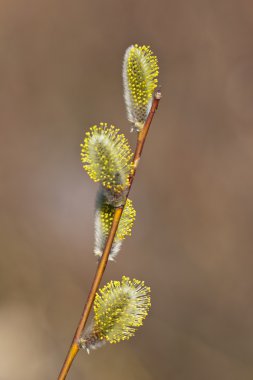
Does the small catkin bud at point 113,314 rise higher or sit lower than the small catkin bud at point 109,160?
lower

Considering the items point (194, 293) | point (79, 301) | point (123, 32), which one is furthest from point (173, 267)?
point (123, 32)

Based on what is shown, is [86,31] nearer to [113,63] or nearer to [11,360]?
[113,63]

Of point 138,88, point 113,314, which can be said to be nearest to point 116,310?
point 113,314

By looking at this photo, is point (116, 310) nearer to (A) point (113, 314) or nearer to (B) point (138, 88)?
(A) point (113, 314)

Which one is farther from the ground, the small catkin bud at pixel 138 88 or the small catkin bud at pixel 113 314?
the small catkin bud at pixel 138 88

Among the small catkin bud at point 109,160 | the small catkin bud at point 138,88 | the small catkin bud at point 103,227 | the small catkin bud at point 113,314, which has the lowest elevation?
the small catkin bud at point 113,314

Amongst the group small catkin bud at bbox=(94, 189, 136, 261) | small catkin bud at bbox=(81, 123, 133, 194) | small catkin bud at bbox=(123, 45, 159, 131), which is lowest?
small catkin bud at bbox=(94, 189, 136, 261)

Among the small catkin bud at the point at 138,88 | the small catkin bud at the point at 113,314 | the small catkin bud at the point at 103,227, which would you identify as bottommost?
the small catkin bud at the point at 113,314
